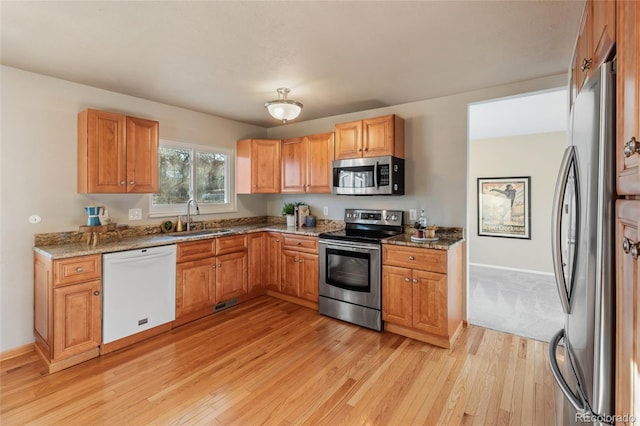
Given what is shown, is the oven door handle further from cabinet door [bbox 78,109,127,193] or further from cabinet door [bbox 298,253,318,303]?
cabinet door [bbox 78,109,127,193]

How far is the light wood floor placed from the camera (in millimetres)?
1957

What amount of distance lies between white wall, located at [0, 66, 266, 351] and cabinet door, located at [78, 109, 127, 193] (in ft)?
0.46

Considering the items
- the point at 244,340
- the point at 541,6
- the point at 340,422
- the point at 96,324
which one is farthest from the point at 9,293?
the point at 541,6

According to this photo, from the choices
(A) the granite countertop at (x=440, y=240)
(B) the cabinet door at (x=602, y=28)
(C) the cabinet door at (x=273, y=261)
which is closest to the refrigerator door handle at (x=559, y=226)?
(B) the cabinet door at (x=602, y=28)

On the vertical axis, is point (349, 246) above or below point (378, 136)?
below

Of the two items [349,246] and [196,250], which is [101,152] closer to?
[196,250]

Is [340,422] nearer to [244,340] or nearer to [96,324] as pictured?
[244,340]

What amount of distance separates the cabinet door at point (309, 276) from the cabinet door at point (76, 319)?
2069mm

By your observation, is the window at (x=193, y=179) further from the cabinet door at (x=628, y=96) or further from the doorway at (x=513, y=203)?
the cabinet door at (x=628, y=96)

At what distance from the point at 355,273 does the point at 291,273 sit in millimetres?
967

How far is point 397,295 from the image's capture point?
10.1 feet

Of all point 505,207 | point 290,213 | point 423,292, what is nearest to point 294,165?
point 290,213

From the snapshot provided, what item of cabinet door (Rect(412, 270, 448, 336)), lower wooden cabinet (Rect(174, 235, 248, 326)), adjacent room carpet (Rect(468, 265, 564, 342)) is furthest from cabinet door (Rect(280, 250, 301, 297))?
adjacent room carpet (Rect(468, 265, 564, 342))

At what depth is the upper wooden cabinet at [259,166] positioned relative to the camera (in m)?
4.40
